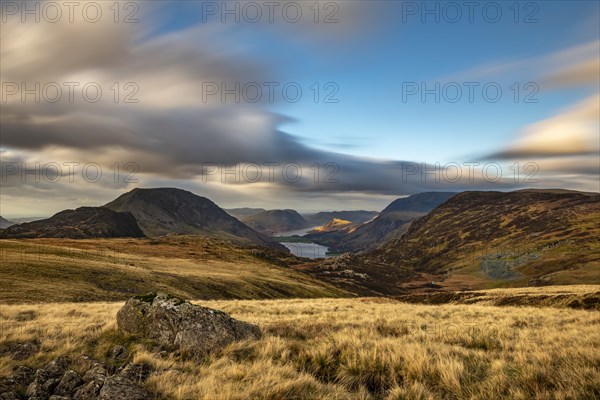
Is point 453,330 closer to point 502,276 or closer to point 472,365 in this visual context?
point 472,365

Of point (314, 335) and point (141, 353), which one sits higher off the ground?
point (141, 353)

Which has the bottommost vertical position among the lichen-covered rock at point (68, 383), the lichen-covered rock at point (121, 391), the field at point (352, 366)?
the field at point (352, 366)

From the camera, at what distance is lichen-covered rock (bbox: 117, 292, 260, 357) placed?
9.49 meters

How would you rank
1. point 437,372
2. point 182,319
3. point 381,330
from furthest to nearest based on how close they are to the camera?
point 381,330, point 182,319, point 437,372

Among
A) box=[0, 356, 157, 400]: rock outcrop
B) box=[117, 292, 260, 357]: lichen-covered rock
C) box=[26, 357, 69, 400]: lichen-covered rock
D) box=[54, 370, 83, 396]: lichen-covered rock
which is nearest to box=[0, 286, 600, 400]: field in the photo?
box=[0, 356, 157, 400]: rock outcrop

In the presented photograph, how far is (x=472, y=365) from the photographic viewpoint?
26.5ft

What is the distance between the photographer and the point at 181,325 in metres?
9.93

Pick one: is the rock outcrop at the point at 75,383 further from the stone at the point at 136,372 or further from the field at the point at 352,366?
the field at the point at 352,366

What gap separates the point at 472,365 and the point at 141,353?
7.51 m

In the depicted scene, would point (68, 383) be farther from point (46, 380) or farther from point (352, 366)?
point (352, 366)

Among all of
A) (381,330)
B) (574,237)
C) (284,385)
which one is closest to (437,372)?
(284,385)

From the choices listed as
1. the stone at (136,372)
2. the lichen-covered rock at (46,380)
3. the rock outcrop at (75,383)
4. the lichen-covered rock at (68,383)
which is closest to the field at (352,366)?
the stone at (136,372)

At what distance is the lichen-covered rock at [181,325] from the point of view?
374 inches

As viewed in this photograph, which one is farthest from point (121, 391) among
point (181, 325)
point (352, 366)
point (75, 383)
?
point (352, 366)
